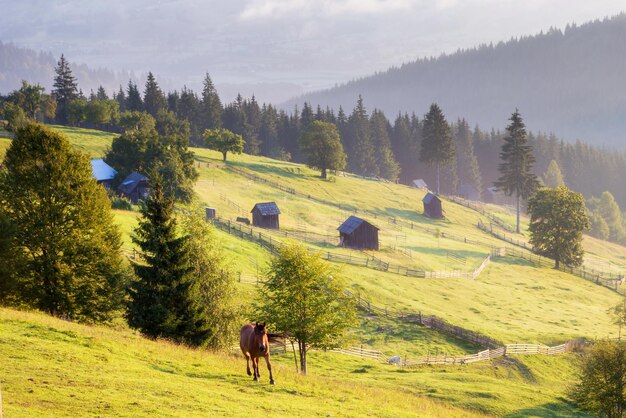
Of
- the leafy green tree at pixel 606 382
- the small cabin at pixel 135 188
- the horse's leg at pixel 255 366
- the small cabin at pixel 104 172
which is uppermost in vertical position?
the small cabin at pixel 104 172

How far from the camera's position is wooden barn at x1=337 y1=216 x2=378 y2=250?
7981 centimetres

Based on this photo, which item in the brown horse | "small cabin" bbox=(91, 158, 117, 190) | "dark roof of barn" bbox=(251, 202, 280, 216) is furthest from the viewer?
"dark roof of barn" bbox=(251, 202, 280, 216)

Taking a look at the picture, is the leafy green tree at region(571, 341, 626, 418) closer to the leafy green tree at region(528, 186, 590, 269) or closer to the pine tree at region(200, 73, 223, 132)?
the leafy green tree at region(528, 186, 590, 269)

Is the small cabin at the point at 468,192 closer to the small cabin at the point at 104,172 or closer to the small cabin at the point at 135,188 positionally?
the small cabin at the point at 135,188

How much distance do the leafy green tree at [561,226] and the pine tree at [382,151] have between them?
74338 millimetres

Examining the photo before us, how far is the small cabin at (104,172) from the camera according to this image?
80938 mm

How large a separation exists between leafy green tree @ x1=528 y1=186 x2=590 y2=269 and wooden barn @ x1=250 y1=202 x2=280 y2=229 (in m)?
41.9

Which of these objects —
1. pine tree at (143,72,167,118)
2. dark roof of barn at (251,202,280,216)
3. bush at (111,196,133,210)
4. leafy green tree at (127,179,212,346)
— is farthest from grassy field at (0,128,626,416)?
pine tree at (143,72,167,118)

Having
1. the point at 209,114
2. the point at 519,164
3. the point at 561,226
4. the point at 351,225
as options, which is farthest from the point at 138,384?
the point at 209,114

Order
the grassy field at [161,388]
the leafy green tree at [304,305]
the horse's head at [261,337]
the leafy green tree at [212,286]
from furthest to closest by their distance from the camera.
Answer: the leafy green tree at [212,286], the leafy green tree at [304,305], the horse's head at [261,337], the grassy field at [161,388]

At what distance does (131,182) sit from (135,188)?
44.8 inches

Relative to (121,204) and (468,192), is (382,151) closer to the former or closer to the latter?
(468,192)

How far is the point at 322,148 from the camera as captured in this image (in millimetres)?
124062

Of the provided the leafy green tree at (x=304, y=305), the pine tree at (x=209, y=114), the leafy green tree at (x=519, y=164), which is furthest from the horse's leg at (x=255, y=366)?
the pine tree at (x=209, y=114)
